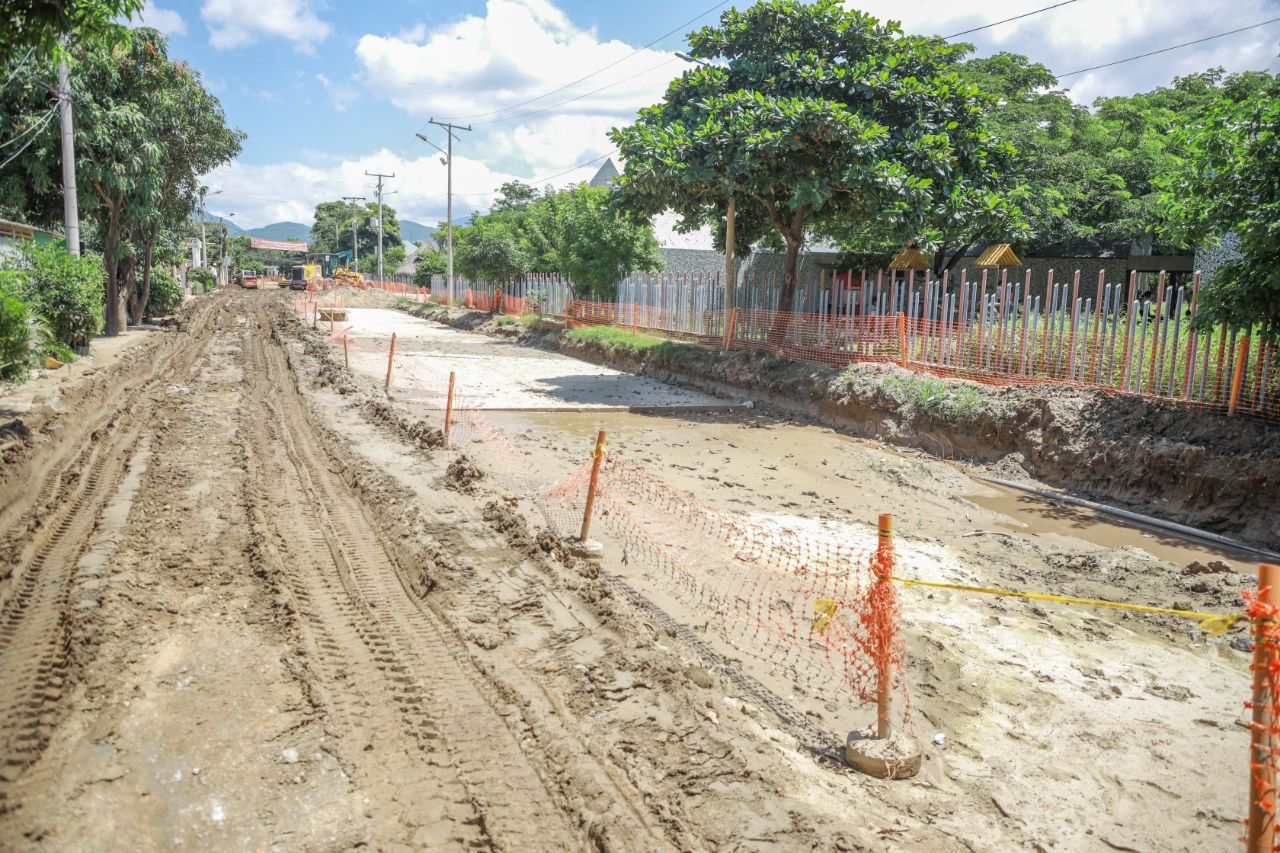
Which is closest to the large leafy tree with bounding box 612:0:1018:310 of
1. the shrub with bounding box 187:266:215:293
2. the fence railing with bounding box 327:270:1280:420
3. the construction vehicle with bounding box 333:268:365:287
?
the fence railing with bounding box 327:270:1280:420

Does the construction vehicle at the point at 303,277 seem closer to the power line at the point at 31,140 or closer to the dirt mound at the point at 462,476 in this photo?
the power line at the point at 31,140

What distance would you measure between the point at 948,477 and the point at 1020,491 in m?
0.91

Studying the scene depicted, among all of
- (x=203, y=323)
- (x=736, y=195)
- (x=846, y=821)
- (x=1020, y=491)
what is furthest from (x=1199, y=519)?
(x=203, y=323)

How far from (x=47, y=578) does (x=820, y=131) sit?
14434 millimetres

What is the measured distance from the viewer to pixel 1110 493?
10.8 meters

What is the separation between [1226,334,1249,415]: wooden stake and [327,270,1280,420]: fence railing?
12mm

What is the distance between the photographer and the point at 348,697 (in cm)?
473

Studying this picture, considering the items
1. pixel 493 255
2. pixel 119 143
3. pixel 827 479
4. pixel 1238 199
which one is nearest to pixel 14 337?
pixel 827 479

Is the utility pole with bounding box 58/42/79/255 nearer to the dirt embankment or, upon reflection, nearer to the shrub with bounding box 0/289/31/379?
the shrub with bounding box 0/289/31/379

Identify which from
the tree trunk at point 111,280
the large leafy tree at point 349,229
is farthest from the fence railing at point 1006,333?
the large leafy tree at point 349,229

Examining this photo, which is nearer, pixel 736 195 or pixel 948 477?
pixel 948 477

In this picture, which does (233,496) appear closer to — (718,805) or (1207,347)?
(718,805)

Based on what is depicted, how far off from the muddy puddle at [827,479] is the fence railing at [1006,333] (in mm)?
2370

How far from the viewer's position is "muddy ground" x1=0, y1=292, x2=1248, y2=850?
3.81m
